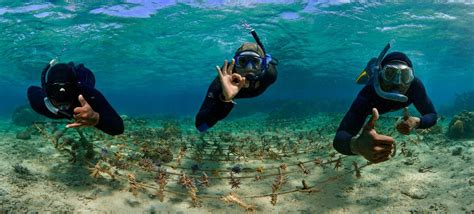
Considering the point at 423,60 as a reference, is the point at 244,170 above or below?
above

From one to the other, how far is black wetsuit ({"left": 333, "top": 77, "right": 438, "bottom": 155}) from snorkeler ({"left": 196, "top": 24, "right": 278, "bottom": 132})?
1.74 metres

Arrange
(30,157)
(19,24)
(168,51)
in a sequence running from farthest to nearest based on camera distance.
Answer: (168,51) → (19,24) → (30,157)

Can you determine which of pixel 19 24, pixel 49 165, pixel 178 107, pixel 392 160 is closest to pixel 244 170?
pixel 392 160

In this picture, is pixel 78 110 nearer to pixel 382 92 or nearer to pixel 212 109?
pixel 212 109

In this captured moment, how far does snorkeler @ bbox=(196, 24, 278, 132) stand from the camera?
4.62 metres

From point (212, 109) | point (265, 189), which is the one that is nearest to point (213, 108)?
point (212, 109)

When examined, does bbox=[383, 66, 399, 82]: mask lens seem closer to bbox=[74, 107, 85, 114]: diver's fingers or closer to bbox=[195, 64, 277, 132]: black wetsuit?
bbox=[195, 64, 277, 132]: black wetsuit

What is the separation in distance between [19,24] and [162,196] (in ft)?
68.2

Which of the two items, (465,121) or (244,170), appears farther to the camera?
(465,121)

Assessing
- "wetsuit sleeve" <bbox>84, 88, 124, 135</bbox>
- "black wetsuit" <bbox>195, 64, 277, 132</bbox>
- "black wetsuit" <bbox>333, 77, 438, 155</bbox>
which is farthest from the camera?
"black wetsuit" <bbox>195, 64, 277, 132</bbox>

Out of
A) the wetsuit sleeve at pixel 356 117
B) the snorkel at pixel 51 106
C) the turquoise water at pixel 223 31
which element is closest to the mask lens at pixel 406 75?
the wetsuit sleeve at pixel 356 117

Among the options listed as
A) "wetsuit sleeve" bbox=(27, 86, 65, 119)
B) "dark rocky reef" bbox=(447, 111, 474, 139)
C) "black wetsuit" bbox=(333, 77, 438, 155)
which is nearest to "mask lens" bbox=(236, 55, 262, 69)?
"black wetsuit" bbox=(333, 77, 438, 155)

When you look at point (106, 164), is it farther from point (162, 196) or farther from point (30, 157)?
point (162, 196)

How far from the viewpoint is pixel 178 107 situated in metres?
163
